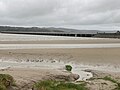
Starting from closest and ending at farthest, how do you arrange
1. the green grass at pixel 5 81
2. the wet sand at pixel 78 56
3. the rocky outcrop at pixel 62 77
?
the green grass at pixel 5 81
the rocky outcrop at pixel 62 77
the wet sand at pixel 78 56

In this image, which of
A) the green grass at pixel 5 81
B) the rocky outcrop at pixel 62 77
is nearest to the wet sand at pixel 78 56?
the rocky outcrop at pixel 62 77

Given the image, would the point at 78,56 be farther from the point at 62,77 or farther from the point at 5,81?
the point at 5,81

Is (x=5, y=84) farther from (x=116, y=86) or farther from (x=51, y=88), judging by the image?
(x=116, y=86)

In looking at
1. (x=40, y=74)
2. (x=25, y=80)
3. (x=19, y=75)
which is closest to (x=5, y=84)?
(x=25, y=80)

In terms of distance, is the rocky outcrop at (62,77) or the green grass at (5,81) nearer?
the green grass at (5,81)

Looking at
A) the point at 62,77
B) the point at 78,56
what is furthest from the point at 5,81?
the point at 78,56

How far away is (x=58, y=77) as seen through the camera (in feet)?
50.3

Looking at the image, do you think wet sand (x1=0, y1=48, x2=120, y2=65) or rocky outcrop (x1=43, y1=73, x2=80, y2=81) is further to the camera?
wet sand (x1=0, y1=48, x2=120, y2=65)

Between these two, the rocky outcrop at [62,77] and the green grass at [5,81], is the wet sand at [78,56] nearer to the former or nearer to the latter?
the rocky outcrop at [62,77]

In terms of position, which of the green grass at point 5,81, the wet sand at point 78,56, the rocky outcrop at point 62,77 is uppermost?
the green grass at point 5,81

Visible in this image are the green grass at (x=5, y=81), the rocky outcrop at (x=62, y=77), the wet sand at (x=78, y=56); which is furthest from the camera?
the wet sand at (x=78, y=56)

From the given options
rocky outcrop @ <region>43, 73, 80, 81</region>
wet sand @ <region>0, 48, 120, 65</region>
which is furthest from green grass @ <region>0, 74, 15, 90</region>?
wet sand @ <region>0, 48, 120, 65</region>

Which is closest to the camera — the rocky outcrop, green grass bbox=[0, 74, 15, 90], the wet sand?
green grass bbox=[0, 74, 15, 90]

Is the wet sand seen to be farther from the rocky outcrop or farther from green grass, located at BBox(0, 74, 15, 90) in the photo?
green grass, located at BBox(0, 74, 15, 90)
